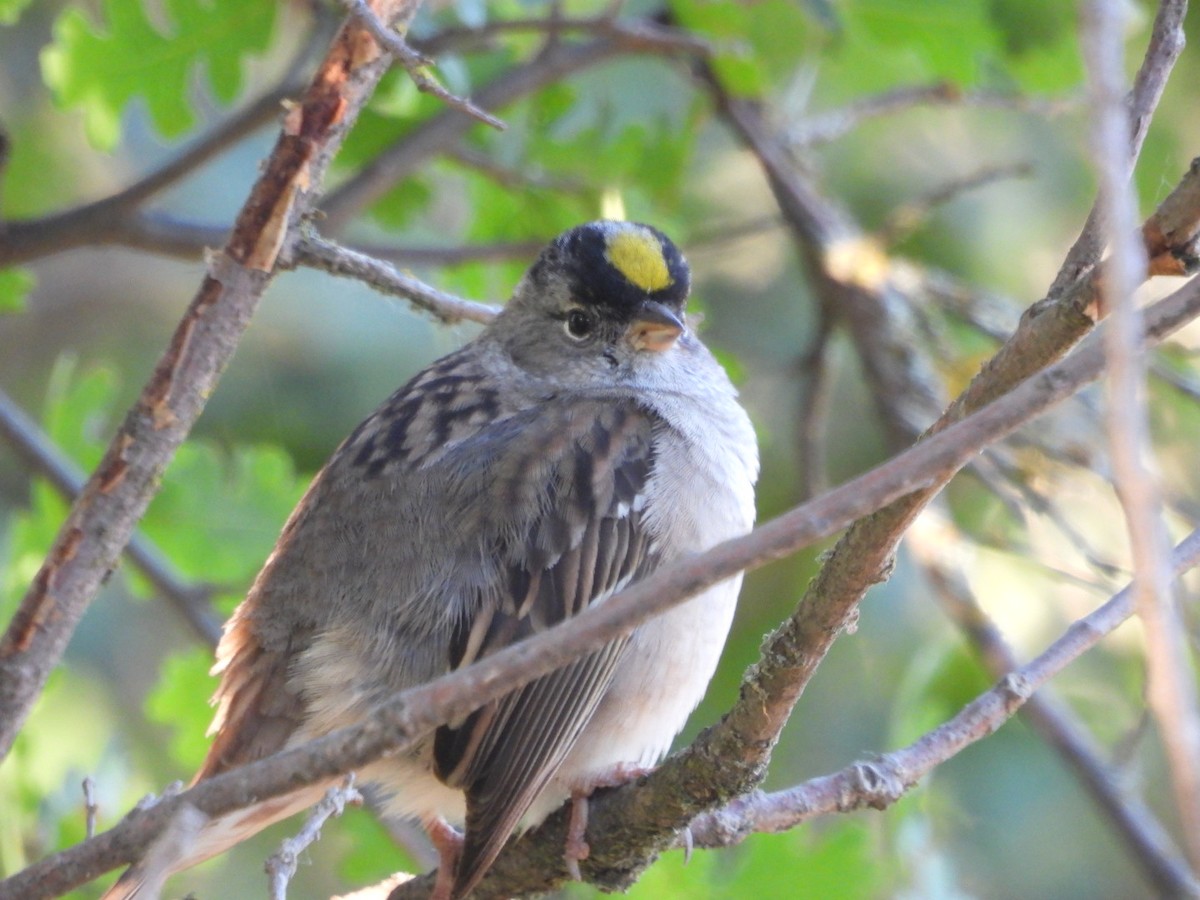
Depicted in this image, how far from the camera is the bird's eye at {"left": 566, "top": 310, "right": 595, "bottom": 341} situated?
12.3 ft

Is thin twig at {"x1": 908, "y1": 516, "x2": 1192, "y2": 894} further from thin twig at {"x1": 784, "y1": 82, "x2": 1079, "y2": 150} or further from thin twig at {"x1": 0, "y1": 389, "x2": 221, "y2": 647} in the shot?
thin twig at {"x1": 0, "y1": 389, "x2": 221, "y2": 647}

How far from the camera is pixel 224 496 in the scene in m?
3.90

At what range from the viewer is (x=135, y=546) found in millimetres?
3709

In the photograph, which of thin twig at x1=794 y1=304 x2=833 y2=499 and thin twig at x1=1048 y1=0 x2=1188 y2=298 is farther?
thin twig at x1=794 y1=304 x2=833 y2=499

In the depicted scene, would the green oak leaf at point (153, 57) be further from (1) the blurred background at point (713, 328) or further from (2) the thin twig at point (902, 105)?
(2) the thin twig at point (902, 105)

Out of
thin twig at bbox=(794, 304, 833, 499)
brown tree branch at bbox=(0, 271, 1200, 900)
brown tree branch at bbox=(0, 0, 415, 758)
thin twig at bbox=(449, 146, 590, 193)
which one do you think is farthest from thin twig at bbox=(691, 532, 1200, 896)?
thin twig at bbox=(449, 146, 590, 193)

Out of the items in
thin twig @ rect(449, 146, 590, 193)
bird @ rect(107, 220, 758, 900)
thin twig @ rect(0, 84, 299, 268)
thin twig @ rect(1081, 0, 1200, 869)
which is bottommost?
thin twig @ rect(1081, 0, 1200, 869)

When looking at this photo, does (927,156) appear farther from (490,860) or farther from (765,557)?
(765,557)

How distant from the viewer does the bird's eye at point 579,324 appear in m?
3.74

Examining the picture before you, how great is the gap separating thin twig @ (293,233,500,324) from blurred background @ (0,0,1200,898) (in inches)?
11.8

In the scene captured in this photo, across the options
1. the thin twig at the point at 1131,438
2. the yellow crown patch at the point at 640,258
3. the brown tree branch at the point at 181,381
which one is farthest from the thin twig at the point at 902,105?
the thin twig at the point at 1131,438

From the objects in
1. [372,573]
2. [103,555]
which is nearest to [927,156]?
[372,573]

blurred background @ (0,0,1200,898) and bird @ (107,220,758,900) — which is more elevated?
blurred background @ (0,0,1200,898)

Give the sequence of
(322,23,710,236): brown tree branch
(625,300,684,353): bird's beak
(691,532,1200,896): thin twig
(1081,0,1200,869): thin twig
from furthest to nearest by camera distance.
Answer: (322,23,710,236): brown tree branch
(625,300,684,353): bird's beak
(691,532,1200,896): thin twig
(1081,0,1200,869): thin twig
